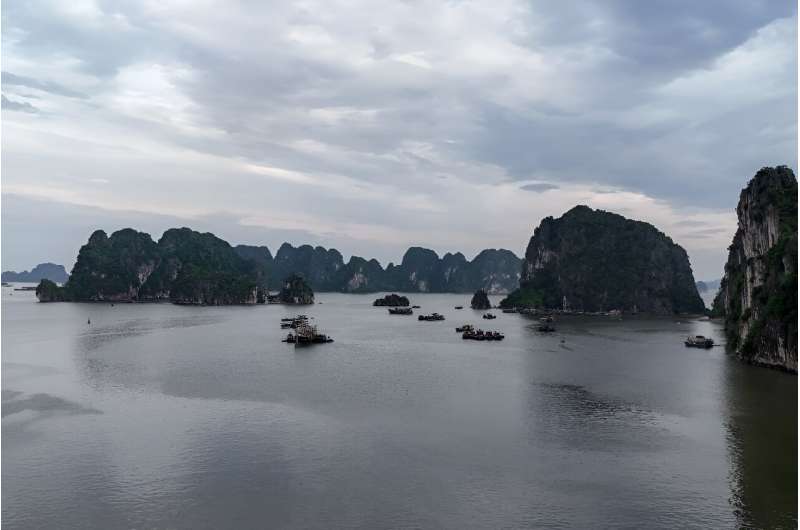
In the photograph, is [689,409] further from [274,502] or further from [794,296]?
[274,502]

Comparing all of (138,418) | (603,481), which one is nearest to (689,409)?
(603,481)

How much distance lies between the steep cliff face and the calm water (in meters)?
5.62

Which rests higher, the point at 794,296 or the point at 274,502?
the point at 794,296

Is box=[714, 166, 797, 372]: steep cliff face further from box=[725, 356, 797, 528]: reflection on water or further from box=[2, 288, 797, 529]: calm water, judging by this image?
box=[725, 356, 797, 528]: reflection on water

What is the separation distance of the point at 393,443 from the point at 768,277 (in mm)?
73299

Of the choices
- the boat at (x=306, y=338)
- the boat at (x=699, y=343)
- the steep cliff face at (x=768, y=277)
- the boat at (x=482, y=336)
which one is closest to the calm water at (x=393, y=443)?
the steep cliff face at (x=768, y=277)

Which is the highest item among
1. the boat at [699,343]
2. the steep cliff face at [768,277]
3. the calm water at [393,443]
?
the steep cliff face at [768,277]

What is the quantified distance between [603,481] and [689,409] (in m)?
29.2

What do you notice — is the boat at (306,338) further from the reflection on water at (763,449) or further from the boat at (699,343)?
the reflection on water at (763,449)

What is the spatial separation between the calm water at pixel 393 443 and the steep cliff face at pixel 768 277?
18.4ft

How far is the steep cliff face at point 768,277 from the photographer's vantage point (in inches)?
3334

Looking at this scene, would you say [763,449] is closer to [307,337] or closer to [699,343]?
[699,343]

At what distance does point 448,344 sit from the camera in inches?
5202

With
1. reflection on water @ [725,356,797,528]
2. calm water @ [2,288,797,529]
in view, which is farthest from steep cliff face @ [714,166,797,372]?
reflection on water @ [725,356,797,528]
